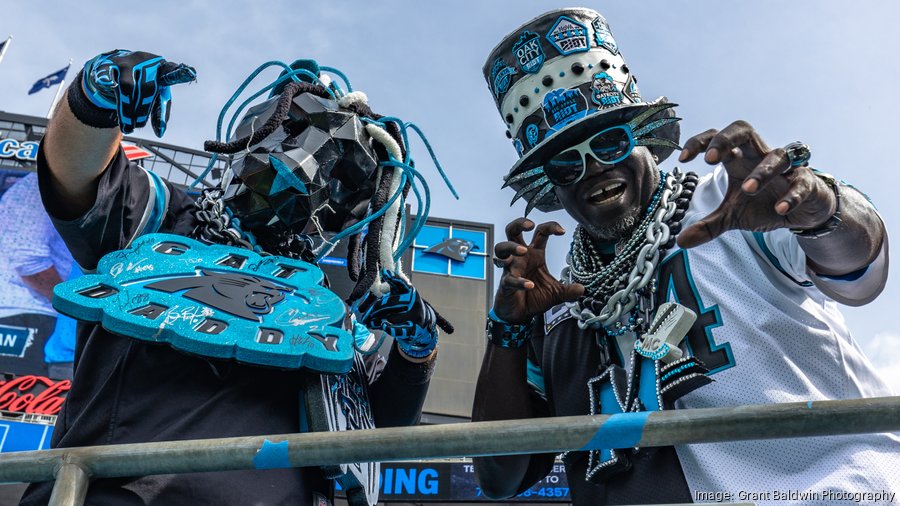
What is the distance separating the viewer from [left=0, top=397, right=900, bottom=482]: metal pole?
135 cm

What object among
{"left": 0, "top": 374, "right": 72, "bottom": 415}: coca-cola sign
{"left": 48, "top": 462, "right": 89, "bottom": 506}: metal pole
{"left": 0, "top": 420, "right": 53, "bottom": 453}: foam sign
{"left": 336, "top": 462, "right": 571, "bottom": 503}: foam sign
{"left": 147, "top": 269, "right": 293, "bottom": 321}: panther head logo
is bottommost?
{"left": 336, "top": 462, "right": 571, "bottom": 503}: foam sign

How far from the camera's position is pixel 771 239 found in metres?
2.24

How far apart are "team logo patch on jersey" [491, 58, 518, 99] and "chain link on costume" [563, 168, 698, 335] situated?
0.68 metres

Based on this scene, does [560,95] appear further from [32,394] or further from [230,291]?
[32,394]

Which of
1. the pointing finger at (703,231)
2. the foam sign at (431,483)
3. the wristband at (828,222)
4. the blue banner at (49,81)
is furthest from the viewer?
the blue banner at (49,81)

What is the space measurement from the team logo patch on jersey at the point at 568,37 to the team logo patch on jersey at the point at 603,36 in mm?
54

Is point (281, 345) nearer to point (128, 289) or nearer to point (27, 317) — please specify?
point (128, 289)

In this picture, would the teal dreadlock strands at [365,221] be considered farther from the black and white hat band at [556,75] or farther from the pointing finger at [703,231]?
the pointing finger at [703,231]

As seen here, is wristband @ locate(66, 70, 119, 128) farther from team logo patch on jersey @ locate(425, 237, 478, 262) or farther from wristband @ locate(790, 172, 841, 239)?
team logo patch on jersey @ locate(425, 237, 478, 262)

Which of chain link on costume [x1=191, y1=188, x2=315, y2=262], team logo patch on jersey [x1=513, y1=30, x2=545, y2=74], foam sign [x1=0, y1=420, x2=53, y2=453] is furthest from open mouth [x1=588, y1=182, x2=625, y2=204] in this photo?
foam sign [x1=0, y1=420, x2=53, y2=453]

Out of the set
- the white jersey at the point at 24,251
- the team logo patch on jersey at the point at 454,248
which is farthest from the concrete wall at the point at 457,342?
the white jersey at the point at 24,251

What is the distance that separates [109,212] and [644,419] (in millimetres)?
1793

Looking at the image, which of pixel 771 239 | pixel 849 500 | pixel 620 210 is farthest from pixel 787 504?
pixel 620 210

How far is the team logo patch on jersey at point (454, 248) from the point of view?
1677cm
